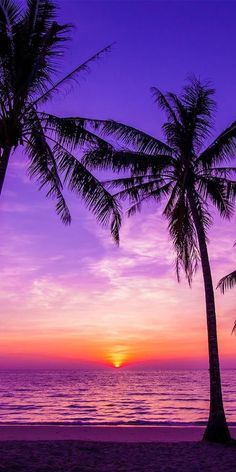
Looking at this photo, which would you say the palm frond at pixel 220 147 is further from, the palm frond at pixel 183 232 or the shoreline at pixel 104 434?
the shoreline at pixel 104 434

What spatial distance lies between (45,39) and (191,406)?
2942cm

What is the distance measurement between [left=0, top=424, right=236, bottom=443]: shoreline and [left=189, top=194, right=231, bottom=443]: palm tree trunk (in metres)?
4.09

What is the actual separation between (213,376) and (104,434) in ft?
24.3

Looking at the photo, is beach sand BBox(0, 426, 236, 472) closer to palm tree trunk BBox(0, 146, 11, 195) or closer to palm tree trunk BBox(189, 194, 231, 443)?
palm tree trunk BBox(189, 194, 231, 443)

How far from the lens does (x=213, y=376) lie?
46.2 ft

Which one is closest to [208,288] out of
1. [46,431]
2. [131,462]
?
[131,462]

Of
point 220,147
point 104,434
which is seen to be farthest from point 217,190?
point 104,434

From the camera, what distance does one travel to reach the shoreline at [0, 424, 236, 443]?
18.0 metres

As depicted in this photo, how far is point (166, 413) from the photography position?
102 feet

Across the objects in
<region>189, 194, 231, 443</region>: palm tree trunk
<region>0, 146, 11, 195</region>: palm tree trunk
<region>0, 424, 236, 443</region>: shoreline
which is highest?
<region>0, 146, 11, 195</region>: palm tree trunk

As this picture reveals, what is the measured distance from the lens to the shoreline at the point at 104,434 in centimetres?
1805

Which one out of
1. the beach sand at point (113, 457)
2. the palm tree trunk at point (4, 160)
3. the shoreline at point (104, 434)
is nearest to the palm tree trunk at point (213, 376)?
the beach sand at point (113, 457)

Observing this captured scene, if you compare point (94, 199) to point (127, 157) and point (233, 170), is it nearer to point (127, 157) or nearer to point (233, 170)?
point (127, 157)

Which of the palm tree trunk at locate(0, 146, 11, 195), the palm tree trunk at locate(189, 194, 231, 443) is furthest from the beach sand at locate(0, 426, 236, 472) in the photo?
the palm tree trunk at locate(0, 146, 11, 195)
